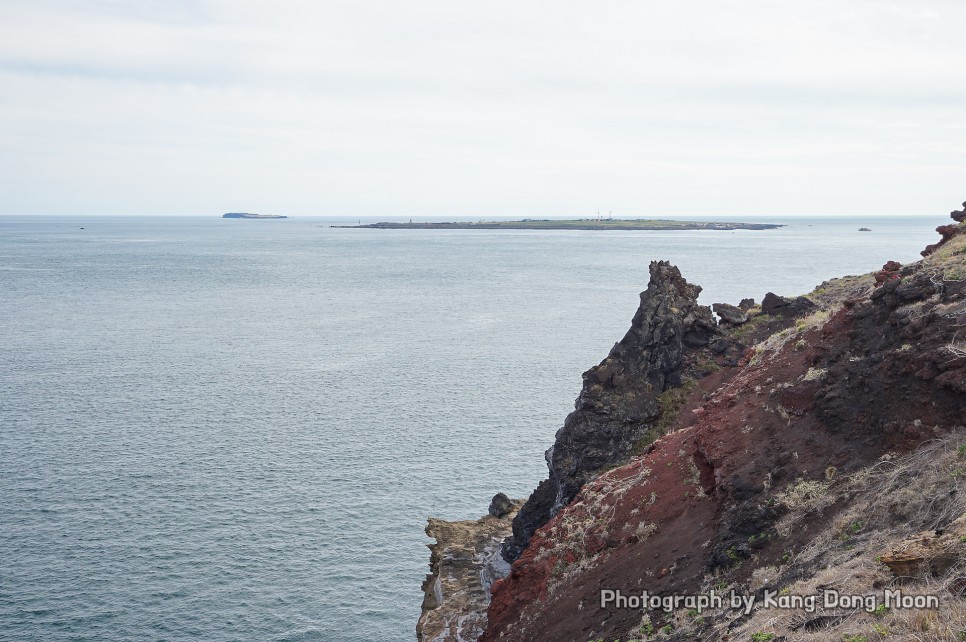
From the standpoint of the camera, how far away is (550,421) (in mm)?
60500

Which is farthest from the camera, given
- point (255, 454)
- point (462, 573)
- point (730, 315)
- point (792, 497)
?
point (255, 454)

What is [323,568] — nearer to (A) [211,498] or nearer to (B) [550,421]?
(A) [211,498]

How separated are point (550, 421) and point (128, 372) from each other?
43333 millimetres

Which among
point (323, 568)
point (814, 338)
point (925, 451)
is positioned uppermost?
point (814, 338)

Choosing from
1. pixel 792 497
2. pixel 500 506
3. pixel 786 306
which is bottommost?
pixel 500 506

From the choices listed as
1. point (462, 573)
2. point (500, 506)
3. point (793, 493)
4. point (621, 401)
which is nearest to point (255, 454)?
point (500, 506)

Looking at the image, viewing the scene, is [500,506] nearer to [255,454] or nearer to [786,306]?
[255,454]

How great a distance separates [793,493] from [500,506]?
24.4m

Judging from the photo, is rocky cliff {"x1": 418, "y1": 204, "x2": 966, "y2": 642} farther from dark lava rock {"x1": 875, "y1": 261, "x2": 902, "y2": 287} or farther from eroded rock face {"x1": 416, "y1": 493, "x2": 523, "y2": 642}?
eroded rock face {"x1": 416, "y1": 493, "x2": 523, "y2": 642}

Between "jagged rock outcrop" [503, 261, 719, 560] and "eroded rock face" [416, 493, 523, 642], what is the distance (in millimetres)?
2040

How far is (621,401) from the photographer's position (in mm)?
36688

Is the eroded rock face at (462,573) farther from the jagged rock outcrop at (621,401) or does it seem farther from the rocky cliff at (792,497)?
the rocky cliff at (792,497)

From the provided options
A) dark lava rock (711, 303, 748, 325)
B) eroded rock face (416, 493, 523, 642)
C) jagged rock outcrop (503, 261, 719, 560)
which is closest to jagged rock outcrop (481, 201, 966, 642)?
jagged rock outcrop (503, 261, 719, 560)

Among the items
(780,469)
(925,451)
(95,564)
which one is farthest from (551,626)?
(95,564)
